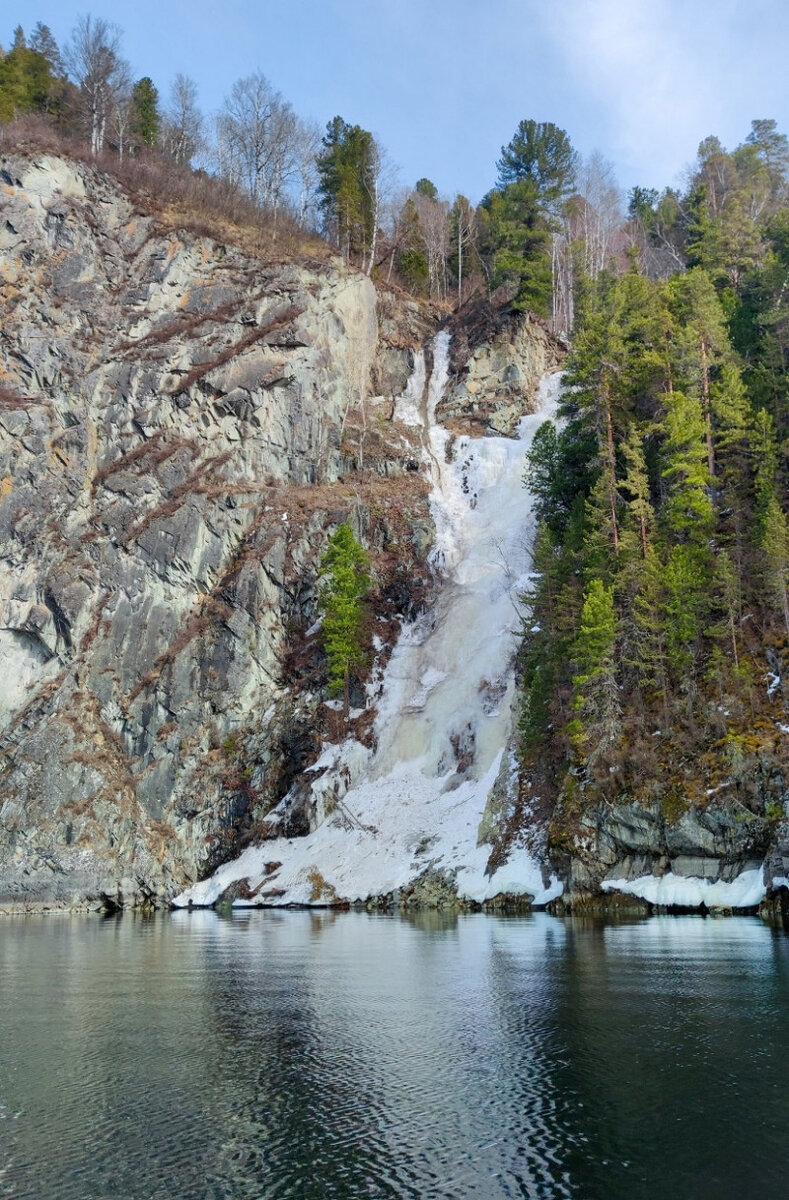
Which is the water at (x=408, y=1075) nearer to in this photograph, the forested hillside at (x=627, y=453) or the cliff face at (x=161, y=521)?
the forested hillside at (x=627, y=453)

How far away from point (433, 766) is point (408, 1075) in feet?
112

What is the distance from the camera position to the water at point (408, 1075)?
892 centimetres

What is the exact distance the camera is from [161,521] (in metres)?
55.7

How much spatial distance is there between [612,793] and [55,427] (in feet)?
138

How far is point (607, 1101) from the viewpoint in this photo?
1103 centimetres

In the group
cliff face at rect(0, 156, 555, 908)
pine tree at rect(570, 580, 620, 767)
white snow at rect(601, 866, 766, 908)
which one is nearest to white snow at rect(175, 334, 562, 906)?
cliff face at rect(0, 156, 555, 908)

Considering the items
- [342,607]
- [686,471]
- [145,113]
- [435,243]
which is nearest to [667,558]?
[686,471]

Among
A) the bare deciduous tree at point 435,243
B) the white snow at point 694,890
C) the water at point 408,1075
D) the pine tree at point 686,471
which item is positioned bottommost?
the water at point 408,1075

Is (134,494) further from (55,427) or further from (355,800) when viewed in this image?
(355,800)

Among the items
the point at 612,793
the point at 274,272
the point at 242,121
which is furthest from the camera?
the point at 242,121

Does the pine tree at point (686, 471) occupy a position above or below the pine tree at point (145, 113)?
below

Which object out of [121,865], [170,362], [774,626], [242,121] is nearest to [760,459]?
[774,626]

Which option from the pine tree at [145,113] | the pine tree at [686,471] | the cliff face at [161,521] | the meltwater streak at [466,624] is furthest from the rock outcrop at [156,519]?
the pine tree at [686,471]

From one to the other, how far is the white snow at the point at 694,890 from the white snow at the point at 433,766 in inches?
166
